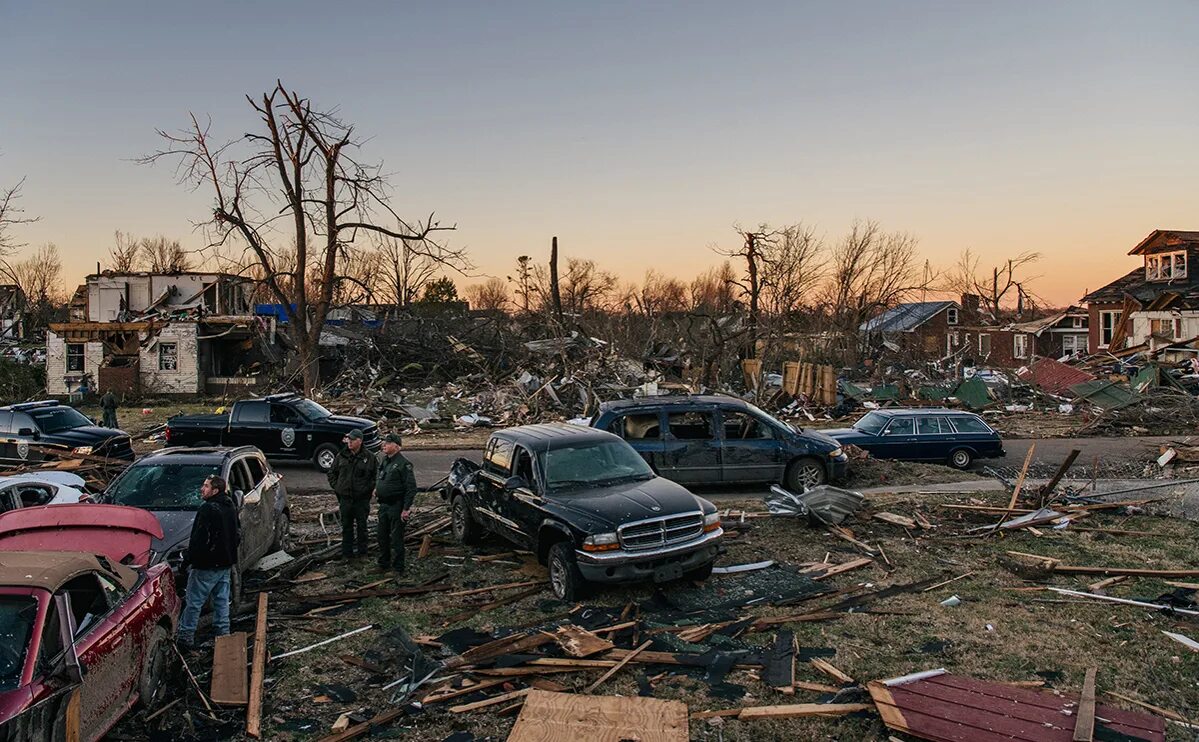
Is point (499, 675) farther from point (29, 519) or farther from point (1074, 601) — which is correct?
point (1074, 601)

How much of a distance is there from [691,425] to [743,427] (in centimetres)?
94

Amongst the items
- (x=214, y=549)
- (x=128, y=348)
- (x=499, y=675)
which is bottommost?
(x=499, y=675)

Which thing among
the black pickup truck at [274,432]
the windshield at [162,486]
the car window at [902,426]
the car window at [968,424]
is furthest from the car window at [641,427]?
the car window at [968,424]

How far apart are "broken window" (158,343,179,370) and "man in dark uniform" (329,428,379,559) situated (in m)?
31.2

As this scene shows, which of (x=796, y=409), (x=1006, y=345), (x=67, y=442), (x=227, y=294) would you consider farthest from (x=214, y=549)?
(x=1006, y=345)

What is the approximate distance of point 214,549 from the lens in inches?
298

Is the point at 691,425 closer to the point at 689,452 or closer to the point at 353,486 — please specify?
the point at 689,452

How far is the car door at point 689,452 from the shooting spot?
1438cm

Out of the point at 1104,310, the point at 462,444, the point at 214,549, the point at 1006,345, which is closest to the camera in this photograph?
the point at 214,549

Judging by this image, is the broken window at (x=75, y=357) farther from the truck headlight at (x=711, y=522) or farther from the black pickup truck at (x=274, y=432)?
the truck headlight at (x=711, y=522)

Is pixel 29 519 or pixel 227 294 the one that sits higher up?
pixel 227 294

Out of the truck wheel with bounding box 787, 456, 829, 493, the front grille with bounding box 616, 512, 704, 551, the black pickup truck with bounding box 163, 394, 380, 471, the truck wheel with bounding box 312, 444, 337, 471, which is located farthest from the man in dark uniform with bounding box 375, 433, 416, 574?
the truck wheel with bounding box 312, 444, 337, 471

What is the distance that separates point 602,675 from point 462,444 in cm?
Answer: 1706

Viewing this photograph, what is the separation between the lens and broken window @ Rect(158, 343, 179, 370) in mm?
37562
